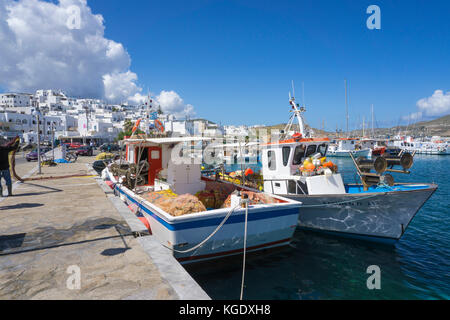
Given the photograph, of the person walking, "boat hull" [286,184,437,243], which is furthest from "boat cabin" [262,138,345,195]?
the person walking

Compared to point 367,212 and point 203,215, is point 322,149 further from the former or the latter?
point 203,215

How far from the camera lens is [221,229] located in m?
6.25

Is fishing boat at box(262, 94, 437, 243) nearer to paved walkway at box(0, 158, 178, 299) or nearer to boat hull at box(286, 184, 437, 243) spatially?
boat hull at box(286, 184, 437, 243)

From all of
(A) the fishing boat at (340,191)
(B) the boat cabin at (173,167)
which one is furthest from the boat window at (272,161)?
(B) the boat cabin at (173,167)

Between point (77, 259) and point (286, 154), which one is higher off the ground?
point (286, 154)

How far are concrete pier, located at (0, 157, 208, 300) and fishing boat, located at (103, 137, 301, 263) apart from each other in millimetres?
855

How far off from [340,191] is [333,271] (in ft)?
11.6

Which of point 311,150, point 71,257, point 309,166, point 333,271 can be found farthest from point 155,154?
point 333,271

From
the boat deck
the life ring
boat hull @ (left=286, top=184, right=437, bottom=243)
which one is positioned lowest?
boat hull @ (left=286, top=184, right=437, bottom=243)

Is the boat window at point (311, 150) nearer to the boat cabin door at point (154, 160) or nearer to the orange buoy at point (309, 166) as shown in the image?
the orange buoy at point (309, 166)

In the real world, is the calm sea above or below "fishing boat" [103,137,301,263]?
below

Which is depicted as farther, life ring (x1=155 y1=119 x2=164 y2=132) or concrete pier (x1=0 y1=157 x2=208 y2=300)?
life ring (x1=155 y1=119 x2=164 y2=132)

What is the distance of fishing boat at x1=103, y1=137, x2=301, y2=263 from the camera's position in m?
5.99
